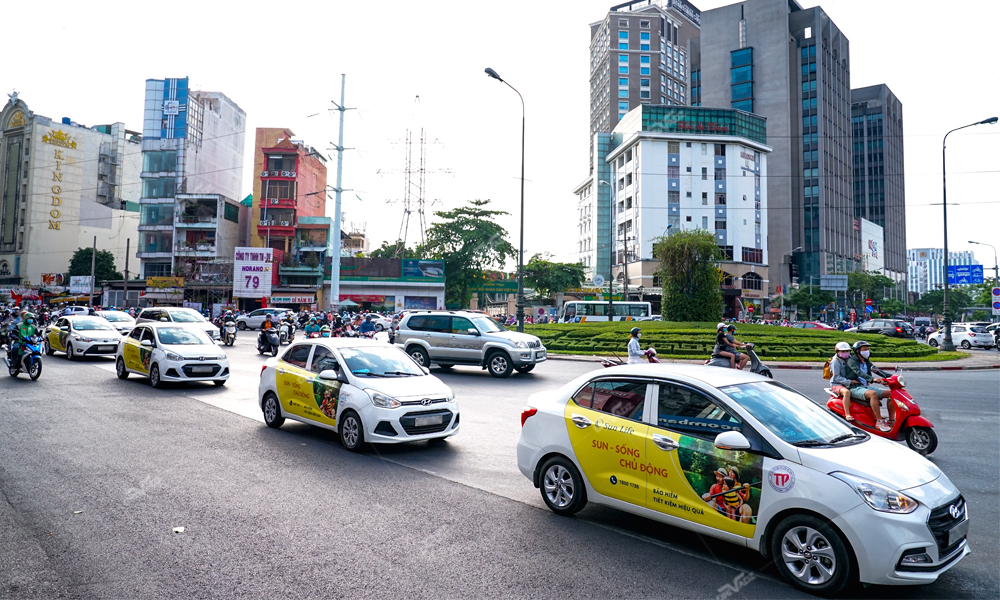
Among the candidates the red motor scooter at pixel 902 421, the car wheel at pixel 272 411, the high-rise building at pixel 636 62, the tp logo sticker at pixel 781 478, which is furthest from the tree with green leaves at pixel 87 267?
the tp logo sticker at pixel 781 478

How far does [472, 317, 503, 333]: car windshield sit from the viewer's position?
17.4 m

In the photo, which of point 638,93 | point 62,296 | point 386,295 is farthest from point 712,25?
point 62,296

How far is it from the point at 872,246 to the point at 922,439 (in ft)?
409

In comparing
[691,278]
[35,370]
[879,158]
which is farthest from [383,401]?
[879,158]

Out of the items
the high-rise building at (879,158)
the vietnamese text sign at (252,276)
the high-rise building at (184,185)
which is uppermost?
the high-rise building at (879,158)

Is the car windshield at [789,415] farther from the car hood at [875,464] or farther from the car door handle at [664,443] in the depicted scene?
the car door handle at [664,443]

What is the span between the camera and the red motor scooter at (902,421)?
312 inches

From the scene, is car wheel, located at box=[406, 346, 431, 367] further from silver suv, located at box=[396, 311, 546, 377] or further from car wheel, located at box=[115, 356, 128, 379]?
car wheel, located at box=[115, 356, 128, 379]

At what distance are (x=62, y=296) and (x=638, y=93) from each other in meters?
89.6

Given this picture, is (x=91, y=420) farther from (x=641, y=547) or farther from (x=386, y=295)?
(x=386, y=295)

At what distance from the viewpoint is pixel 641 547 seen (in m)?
4.75

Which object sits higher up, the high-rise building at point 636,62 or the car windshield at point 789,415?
the high-rise building at point 636,62

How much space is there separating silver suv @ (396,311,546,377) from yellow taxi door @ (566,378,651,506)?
36.9ft

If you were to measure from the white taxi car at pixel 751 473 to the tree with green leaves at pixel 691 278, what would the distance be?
2909 cm
